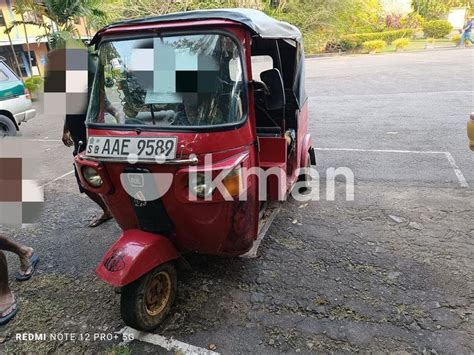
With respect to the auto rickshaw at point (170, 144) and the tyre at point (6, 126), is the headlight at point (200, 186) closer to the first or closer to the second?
the auto rickshaw at point (170, 144)

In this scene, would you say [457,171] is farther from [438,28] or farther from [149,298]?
[438,28]

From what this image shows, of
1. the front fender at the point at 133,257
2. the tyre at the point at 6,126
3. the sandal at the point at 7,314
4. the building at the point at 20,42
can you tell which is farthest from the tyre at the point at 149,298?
the building at the point at 20,42

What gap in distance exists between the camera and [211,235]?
2879 mm

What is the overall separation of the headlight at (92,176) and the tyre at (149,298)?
0.82 metres

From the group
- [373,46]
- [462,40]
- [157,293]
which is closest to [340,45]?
[373,46]

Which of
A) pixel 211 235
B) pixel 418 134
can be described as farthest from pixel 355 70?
pixel 211 235

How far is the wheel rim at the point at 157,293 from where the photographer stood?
2777mm

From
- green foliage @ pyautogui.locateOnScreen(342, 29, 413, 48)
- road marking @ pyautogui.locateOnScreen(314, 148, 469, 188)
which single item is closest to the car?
road marking @ pyautogui.locateOnScreen(314, 148, 469, 188)

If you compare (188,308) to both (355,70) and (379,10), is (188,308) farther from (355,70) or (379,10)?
(379,10)

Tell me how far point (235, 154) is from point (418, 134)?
619cm

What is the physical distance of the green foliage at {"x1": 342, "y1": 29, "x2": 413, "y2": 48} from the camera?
28.1 metres

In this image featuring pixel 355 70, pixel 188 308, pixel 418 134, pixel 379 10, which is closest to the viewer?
pixel 188 308

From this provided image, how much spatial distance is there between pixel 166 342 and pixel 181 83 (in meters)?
1.97

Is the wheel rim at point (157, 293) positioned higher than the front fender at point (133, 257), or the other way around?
the front fender at point (133, 257)
